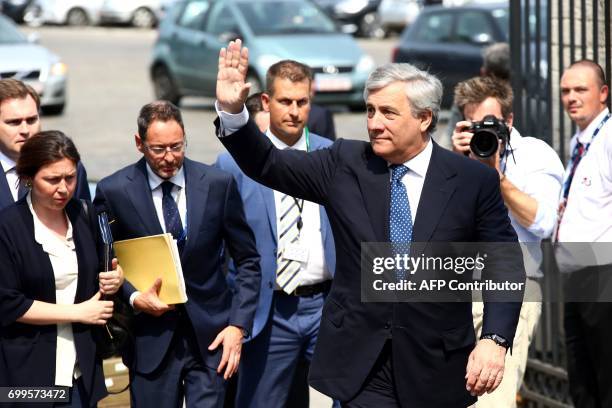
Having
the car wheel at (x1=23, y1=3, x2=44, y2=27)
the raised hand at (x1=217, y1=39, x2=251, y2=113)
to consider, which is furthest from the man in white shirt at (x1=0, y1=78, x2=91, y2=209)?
the car wheel at (x1=23, y1=3, x2=44, y2=27)

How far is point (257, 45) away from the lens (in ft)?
63.3

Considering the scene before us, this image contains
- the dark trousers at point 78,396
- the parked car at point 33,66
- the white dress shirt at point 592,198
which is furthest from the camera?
the parked car at point 33,66

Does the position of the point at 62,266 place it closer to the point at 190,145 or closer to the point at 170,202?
the point at 170,202

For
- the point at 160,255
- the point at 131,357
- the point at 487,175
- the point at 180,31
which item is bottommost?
the point at 131,357

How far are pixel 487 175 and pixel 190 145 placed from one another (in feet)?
39.6

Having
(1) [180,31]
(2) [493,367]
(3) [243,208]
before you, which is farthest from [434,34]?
(2) [493,367]

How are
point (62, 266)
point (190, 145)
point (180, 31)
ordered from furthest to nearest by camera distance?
point (180, 31) < point (190, 145) < point (62, 266)

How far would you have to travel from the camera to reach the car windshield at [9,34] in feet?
65.8

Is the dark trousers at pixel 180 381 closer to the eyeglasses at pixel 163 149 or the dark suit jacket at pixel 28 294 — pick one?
the dark suit jacket at pixel 28 294

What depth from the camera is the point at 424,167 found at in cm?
514

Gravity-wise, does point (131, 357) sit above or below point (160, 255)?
below

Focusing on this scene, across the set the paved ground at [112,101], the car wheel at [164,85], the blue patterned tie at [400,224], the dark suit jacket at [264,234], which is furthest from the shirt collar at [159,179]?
the car wheel at [164,85]

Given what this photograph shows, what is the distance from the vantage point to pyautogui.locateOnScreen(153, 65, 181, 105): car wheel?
2117 cm

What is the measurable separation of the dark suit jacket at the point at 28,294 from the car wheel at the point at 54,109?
15328 millimetres
